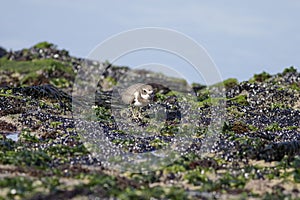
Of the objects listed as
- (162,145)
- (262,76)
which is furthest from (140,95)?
(262,76)

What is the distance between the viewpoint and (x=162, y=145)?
20812mm

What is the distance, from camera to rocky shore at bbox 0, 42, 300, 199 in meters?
14.6

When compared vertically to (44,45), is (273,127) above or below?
below

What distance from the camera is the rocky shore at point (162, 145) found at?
1455cm

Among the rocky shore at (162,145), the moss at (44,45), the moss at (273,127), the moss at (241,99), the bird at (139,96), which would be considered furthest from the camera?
the moss at (44,45)

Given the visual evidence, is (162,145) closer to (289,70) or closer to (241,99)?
(241,99)

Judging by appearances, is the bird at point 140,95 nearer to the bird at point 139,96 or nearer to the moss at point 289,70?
the bird at point 139,96

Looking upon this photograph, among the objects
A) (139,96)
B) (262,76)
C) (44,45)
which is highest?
(44,45)

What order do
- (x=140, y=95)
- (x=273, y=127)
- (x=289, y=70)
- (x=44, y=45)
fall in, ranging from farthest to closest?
1. (x=44, y=45)
2. (x=289, y=70)
3. (x=273, y=127)
4. (x=140, y=95)

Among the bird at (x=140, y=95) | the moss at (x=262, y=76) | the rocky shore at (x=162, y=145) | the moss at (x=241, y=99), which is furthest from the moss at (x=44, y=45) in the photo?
the bird at (x=140, y=95)

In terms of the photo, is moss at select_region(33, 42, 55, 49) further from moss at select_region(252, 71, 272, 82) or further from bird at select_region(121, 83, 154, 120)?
bird at select_region(121, 83, 154, 120)

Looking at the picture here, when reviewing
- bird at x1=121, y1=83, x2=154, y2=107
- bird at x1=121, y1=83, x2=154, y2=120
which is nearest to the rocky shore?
bird at x1=121, y1=83, x2=154, y2=120

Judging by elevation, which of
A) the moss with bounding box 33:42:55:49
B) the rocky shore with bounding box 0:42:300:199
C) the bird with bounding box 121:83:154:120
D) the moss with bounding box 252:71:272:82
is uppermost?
the moss with bounding box 33:42:55:49

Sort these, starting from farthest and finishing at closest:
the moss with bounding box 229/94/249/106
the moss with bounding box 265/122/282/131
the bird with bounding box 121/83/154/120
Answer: the moss with bounding box 229/94/249/106
the moss with bounding box 265/122/282/131
the bird with bounding box 121/83/154/120
